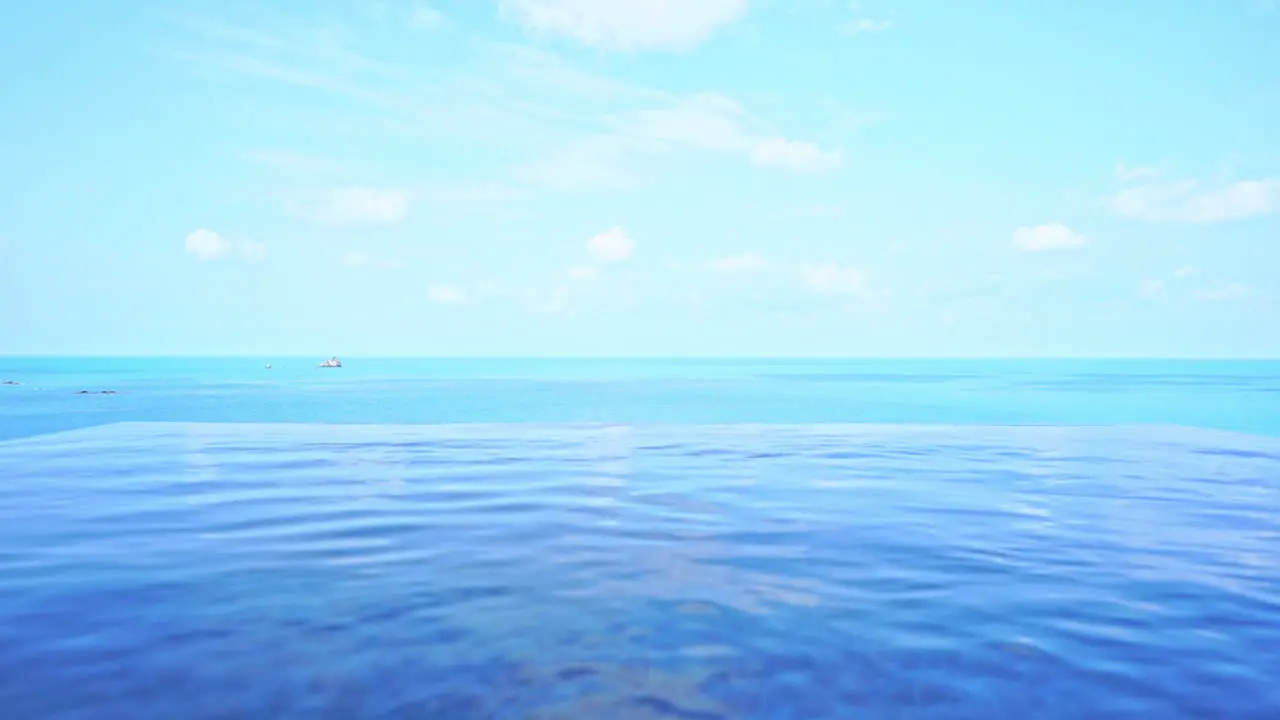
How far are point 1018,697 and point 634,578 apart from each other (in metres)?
4.60

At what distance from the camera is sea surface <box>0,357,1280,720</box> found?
21.9ft

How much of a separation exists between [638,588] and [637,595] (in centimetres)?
29

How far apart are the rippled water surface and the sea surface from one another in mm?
45

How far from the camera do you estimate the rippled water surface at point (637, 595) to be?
6656 millimetres

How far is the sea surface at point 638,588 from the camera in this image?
667 centimetres

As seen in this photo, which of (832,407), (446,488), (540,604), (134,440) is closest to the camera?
(540,604)

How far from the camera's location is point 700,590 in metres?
9.52

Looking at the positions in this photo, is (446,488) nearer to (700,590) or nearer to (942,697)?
(700,590)

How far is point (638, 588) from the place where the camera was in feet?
31.5

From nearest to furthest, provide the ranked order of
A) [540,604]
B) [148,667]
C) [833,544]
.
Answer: [148,667], [540,604], [833,544]

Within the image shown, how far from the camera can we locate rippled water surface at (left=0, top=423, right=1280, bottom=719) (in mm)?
6656

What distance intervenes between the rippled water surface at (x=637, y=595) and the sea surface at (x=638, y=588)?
45 mm

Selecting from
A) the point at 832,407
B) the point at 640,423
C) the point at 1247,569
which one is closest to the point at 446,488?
the point at 1247,569

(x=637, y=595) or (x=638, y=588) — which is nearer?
(x=637, y=595)
